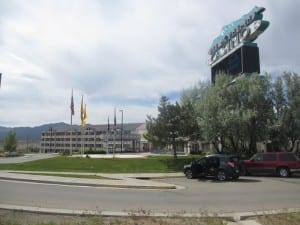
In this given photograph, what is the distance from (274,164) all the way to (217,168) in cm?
518

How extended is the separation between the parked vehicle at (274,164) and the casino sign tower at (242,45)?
56.9 ft

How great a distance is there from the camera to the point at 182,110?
3362cm

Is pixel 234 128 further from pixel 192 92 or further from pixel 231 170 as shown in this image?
pixel 192 92

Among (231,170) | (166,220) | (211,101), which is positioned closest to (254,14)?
(211,101)

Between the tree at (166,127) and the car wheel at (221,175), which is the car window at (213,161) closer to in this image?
the car wheel at (221,175)

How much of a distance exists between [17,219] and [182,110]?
25771 millimetres

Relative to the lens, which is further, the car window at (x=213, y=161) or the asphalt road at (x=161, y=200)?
the car window at (x=213, y=161)

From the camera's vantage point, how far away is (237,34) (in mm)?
44312

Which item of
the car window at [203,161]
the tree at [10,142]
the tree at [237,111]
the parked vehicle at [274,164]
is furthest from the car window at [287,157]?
the tree at [10,142]

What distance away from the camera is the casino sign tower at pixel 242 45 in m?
40.6

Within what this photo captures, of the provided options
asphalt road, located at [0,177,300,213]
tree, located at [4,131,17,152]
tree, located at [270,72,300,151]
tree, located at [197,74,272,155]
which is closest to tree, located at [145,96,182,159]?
tree, located at [197,74,272,155]

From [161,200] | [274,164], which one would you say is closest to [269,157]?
[274,164]

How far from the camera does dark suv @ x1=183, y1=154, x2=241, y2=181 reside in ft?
72.1

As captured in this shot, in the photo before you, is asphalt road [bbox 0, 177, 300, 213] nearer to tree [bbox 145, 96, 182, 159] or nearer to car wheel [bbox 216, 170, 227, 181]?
car wheel [bbox 216, 170, 227, 181]
